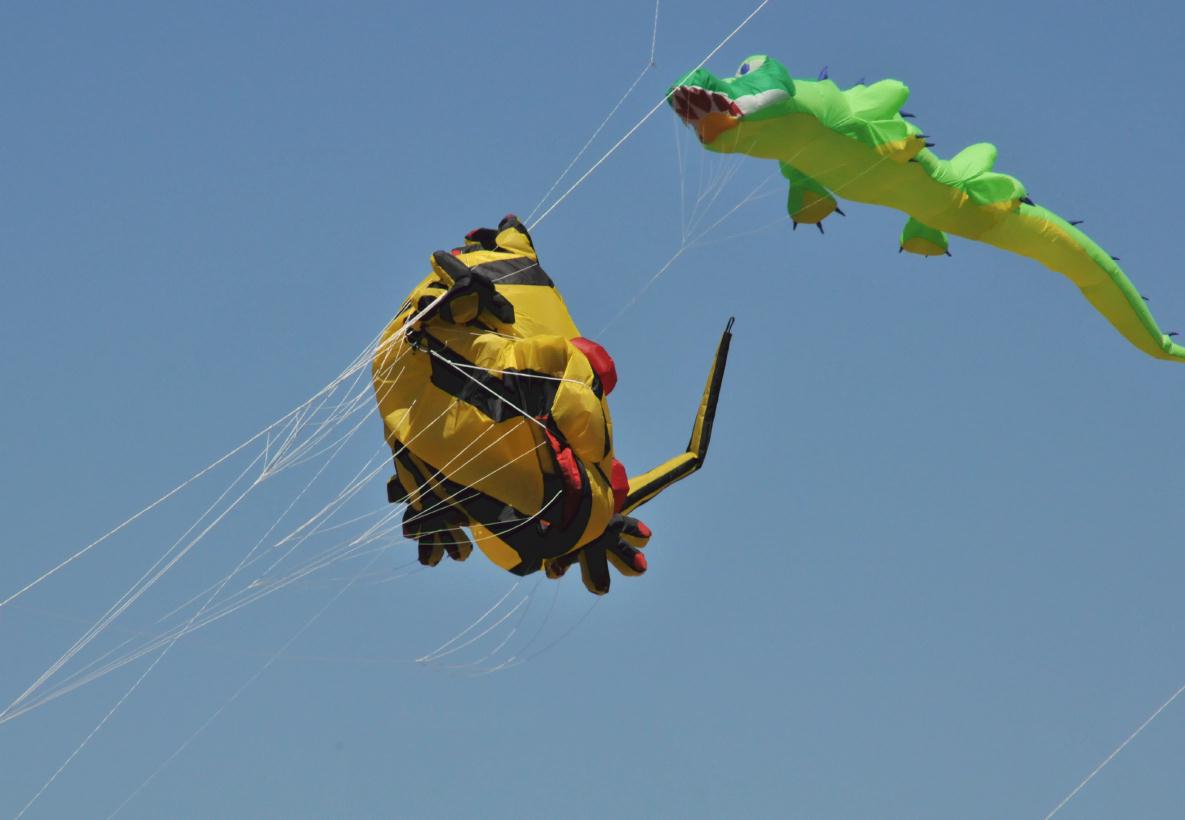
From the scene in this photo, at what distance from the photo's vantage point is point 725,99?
28.9m

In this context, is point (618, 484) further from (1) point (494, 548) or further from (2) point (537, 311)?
(2) point (537, 311)

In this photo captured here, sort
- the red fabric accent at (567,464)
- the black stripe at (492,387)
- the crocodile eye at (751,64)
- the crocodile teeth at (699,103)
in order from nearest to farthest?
the black stripe at (492,387)
the red fabric accent at (567,464)
the crocodile teeth at (699,103)
the crocodile eye at (751,64)

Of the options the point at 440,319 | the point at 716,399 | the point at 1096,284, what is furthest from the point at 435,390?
the point at 1096,284

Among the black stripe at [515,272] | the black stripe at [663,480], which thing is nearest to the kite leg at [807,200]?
the black stripe at [663,480]

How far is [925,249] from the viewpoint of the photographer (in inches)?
1310

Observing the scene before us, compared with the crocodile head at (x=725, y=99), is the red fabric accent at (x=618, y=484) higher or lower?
lower

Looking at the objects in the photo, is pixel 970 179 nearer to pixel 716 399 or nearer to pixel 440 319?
pixel 716 399

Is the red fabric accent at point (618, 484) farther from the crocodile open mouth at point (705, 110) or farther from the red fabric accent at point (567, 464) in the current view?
the crocodile open mouth at point (705, 110)

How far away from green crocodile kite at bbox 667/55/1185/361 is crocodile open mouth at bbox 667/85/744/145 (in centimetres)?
1

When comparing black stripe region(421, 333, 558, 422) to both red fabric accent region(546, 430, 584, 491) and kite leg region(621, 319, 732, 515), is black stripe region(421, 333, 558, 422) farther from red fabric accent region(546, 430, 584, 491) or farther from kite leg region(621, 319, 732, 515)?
kite leg region(621, 319, 732, 515)

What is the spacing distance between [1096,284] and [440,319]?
34.7 ft

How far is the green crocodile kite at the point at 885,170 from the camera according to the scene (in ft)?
95.7

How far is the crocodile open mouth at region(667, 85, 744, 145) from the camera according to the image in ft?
94.7

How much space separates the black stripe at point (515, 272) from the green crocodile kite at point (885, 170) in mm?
→ 2432
